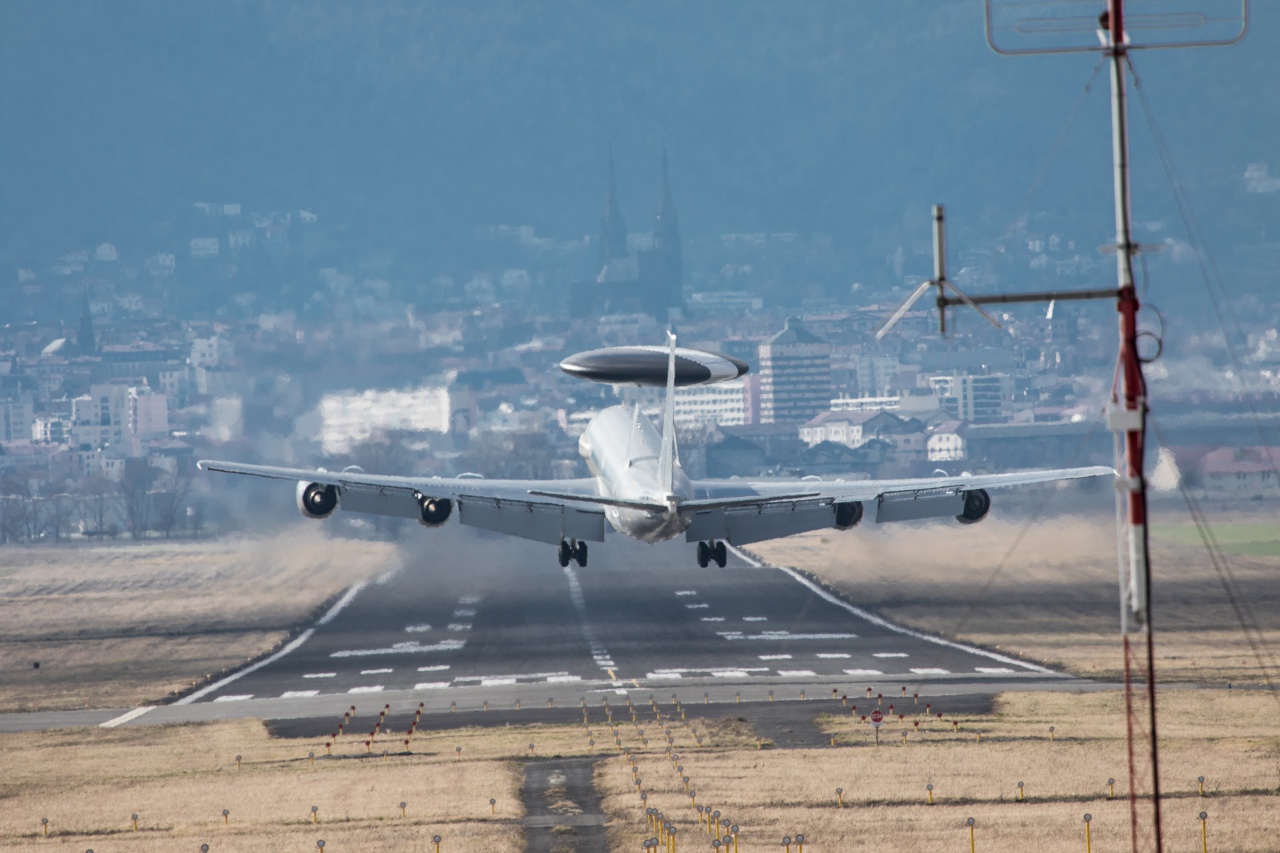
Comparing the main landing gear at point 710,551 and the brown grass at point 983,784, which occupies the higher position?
the main landing gear at point 710,551

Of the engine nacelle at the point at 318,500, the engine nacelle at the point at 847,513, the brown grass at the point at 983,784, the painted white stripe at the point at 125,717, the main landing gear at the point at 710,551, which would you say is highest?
the engine nacelle at the point at 318,500

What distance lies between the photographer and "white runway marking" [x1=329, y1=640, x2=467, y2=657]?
93.1 m

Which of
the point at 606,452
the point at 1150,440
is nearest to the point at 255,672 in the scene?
the point at 606,452

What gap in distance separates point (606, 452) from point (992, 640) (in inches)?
1066

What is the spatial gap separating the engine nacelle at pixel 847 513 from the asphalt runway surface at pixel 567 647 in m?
6.84

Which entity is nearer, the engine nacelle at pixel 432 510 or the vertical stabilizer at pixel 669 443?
the vertical stabilizer at pixel 669 443

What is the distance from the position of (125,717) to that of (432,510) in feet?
50.3

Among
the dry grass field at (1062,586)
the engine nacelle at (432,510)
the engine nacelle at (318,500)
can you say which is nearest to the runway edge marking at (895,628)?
the dry grass field at (1062,586)

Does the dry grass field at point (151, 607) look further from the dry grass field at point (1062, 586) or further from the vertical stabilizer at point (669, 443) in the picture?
the dry grass field at point (1062, 586)

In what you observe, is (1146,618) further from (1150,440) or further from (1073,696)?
(1150,440)

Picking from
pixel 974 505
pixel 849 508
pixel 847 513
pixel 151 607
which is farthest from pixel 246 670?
pixel 974 505

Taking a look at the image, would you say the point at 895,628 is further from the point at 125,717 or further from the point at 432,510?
the point at 125,717

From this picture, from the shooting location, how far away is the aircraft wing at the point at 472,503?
70.8 m

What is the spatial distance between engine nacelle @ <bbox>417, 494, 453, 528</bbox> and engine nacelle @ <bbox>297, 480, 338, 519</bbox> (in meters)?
3.55
